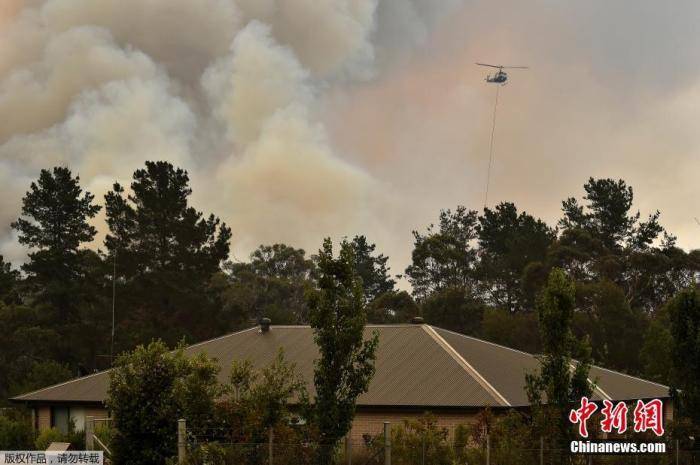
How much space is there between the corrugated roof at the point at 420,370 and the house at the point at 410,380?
1.7 inches

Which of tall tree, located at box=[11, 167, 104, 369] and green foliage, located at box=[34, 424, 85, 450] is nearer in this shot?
green foliage, located at box=[34, 424, 85, 450]

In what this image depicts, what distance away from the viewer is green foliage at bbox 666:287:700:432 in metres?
35.9

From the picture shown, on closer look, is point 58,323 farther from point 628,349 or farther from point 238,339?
point 628,349

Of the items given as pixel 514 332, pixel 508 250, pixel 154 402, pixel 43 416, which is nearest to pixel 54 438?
pixel 43 416

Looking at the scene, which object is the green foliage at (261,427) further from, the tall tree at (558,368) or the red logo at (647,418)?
the red logo at (647,418)

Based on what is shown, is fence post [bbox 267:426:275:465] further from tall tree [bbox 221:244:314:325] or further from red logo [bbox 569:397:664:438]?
tall tree [bbox 221:244:314:325]

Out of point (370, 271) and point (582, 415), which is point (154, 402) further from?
point (370, 271)

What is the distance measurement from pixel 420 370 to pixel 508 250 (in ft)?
261

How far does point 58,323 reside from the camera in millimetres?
98000

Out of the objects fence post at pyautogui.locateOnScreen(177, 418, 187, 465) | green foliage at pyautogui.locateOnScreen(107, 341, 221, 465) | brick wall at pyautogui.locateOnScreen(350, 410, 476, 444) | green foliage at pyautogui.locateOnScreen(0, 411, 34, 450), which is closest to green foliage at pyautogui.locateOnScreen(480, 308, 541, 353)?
brick wall at pyautogui.locateOnScreen(350, 410, 476, 444)

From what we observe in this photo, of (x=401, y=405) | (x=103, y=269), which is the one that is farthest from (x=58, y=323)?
(x=401, y=405)

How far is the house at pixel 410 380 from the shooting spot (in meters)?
43.5

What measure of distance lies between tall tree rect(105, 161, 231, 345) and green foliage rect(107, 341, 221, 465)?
62.3m

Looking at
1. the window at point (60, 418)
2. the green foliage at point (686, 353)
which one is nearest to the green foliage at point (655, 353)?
the green foliage at point (686, 353)
